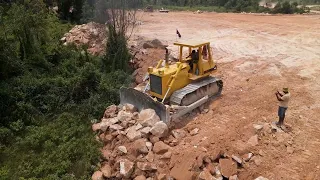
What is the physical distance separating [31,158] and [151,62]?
22.4ft

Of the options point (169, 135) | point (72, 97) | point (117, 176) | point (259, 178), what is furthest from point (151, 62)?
point (259, 178)

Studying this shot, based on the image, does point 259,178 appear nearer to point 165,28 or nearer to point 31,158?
point 31,158

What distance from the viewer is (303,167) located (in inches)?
278

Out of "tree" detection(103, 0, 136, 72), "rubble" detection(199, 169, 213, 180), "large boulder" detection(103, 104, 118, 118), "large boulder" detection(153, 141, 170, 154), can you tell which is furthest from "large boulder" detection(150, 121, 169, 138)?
"tree" detection(103, 0, 136, 72)

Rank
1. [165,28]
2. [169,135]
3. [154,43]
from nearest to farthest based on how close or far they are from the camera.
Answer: [169,135]
[154,43]
[165,28]

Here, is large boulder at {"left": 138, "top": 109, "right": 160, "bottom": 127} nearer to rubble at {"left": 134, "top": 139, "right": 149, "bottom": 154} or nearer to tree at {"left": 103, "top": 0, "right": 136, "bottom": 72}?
rubble at {"left": 134, "top": 139, "right": 149, "bottom": 154}

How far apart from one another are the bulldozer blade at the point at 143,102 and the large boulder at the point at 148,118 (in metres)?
0.13

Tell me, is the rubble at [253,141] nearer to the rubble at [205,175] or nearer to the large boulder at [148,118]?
the rubble at [205,175]

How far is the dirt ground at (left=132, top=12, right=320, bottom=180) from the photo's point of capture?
7.42m

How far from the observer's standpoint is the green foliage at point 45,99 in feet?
28.6

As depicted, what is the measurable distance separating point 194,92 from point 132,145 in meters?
2.47

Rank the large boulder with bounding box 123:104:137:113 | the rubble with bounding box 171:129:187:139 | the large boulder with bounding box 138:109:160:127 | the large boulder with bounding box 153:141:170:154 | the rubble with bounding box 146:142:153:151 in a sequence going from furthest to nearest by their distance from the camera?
the large boulder with bounding box 123:104:137:113 → the large boulder with bounding box 138:109:160:127 → the rubble with bounding box 171:129:187:139 → the rubble with bounding box 146:142:153:151 → the large boulder with bounding box 153:141:170:154

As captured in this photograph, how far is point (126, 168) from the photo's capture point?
780cm

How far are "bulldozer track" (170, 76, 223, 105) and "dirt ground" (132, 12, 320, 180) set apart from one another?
0.43 m
